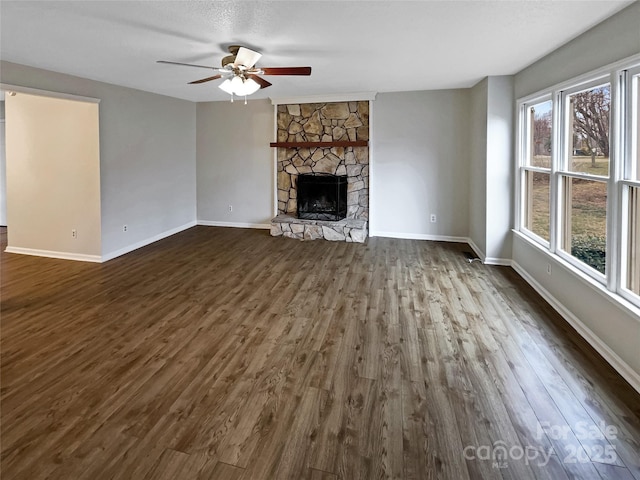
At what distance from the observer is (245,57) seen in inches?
143

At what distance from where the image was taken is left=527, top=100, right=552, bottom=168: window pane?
4.17m

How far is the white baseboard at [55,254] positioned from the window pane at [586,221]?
5.81 m

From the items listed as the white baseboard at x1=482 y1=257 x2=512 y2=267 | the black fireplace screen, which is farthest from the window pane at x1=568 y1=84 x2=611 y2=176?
the black fireplace screen

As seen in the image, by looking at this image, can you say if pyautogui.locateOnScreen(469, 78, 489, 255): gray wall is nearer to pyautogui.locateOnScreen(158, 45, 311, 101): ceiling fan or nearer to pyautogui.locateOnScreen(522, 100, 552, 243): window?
pyautogui.locateOnScreen(522, 100, 552, 243): window

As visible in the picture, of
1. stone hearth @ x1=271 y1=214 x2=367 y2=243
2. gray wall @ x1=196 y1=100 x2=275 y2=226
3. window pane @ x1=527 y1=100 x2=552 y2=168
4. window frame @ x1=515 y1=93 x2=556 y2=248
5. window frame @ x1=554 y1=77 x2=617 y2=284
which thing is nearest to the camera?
window frame @ x1=554 y1=77 x2=617 y2=284

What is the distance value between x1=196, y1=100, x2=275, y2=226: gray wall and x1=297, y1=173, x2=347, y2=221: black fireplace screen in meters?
0.70

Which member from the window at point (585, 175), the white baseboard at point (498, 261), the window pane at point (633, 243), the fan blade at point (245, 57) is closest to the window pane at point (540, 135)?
the window at point (585, 175)

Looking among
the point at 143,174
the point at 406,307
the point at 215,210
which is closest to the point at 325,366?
the point at 406,307

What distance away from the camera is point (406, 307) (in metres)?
3.76

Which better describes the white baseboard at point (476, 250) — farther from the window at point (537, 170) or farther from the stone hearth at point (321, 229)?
the stone hearth at point (321, 229)

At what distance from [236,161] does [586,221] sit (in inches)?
235

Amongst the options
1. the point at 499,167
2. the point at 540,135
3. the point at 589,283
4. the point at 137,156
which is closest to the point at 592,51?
the point at 540,135

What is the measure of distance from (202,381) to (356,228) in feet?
14.3

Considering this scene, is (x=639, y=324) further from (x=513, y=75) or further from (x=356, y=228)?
(x=356, y=228)
